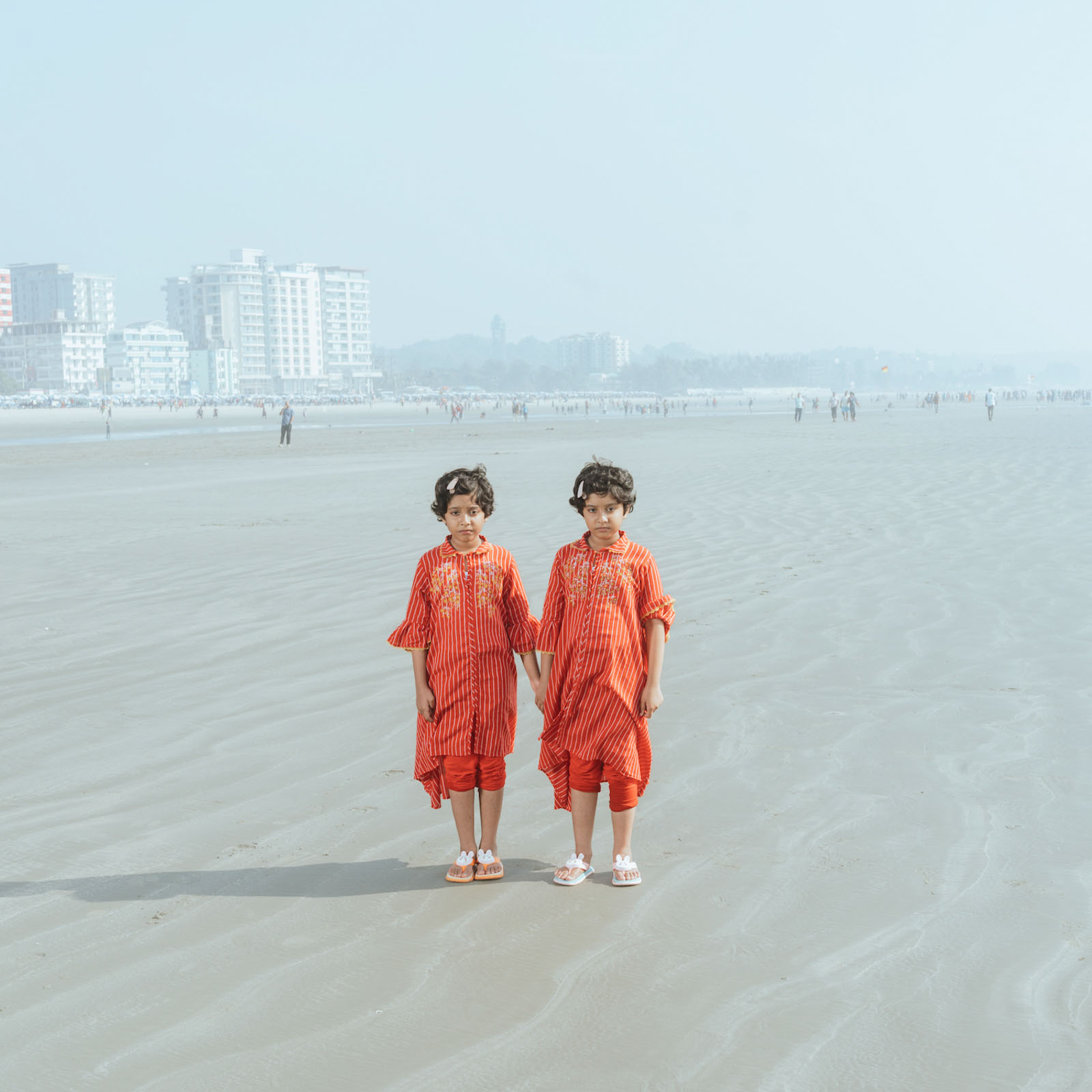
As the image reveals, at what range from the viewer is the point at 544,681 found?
343 cm

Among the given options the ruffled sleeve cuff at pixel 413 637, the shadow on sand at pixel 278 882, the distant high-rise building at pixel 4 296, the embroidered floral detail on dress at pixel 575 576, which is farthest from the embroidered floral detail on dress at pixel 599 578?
the distant high-rise building at pixel 4 296

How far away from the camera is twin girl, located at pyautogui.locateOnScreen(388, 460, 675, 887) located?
3.29m

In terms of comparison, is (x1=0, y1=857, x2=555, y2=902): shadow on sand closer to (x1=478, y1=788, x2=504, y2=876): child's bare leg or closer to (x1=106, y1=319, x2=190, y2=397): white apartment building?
(x1=478, y1=788, x2=504, y2=876): child's bare leg

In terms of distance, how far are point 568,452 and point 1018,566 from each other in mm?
19370

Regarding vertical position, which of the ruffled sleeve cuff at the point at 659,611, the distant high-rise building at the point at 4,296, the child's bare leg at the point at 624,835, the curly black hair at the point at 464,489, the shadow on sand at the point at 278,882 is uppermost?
the distant high-rise building at the point at 4,296

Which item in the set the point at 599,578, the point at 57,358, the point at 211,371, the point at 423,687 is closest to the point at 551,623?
the point at 599,578

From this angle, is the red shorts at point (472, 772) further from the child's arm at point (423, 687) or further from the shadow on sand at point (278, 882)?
the shadow on sand at point (278, 882)

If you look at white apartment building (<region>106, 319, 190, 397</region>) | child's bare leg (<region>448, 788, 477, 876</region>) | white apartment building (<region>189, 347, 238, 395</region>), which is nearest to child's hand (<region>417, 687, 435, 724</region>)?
child's bare leg (<region>448, 788, 477, 876</region>)

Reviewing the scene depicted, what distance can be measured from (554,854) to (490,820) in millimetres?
326

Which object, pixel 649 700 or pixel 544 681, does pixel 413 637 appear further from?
pixel 649 700

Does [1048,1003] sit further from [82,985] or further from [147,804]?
[147,804]

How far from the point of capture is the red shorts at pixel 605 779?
3365 millimetres

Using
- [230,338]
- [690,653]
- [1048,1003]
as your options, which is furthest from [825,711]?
[230,338]

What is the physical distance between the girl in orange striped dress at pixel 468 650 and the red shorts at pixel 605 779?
0.20 m
